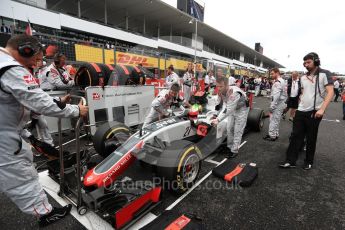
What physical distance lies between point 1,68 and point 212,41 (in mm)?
40278

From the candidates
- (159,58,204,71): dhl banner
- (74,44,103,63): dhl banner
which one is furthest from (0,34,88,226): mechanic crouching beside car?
(159,58,204,71): dhl banner

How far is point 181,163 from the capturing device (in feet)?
7.80

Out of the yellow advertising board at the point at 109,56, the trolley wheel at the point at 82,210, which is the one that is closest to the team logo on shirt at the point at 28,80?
the trolley wheel at the point at 82,210

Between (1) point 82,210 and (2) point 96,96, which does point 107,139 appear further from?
(2) point 96,96

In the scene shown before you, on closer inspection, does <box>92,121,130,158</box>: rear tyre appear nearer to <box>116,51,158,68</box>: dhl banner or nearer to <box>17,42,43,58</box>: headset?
<box>17,42,43,58</box>: headset

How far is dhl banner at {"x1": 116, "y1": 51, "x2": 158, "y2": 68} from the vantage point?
23.4 feet

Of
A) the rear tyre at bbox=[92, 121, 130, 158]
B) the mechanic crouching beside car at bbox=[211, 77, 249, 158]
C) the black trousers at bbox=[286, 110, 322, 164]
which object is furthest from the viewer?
the mechanic crouching beside car at bbox=[211, 77, 249, 158]

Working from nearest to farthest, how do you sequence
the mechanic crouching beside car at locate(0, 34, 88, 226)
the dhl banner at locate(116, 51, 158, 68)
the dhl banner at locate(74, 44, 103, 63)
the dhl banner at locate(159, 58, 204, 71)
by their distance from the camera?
1. the mechanic crouching beside car at locate(0, 34, 88, 226)
2. the dhl banner at locate(74, 44, 103, 63)
3. the dhl banner at locate(116, 51, 158, 68)
4. the dhl banner at locate(159, 58, 204, 71)

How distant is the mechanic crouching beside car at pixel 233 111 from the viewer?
3.34 metres

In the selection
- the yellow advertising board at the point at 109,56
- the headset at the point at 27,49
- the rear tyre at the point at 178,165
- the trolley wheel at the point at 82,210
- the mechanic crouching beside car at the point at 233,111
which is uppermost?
the yellow advertising board at the point at 109,56

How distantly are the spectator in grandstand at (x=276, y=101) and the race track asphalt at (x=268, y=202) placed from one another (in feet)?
4.14

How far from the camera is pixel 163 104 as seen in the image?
3.45m

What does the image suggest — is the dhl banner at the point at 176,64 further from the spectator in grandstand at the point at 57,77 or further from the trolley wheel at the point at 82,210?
the trolley wheel at the point at 82,210

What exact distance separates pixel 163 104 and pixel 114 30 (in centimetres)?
1753
